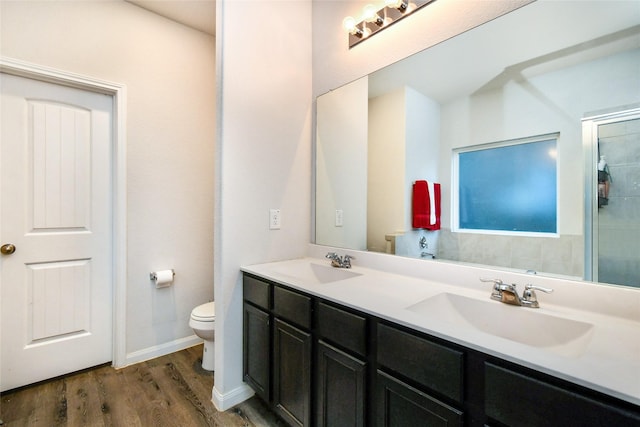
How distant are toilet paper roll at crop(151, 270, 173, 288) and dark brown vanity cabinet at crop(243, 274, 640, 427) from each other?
88 centimetres

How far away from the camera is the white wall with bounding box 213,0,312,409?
171 cm

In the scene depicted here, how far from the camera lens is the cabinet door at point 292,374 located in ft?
4.31

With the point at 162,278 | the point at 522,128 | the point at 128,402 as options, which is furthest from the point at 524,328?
the point at 162,278

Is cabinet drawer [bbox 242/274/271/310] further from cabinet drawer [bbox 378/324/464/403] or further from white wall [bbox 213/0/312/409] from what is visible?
cabinet drawer [bbox 378/324/464/403]

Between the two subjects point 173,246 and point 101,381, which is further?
point 173,246

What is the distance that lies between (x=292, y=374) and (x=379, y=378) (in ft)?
1.84

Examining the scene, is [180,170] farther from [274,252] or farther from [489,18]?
[489,18]

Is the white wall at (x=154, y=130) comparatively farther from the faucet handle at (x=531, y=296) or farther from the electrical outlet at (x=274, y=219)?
the faucet handle at (x=531, y=296)

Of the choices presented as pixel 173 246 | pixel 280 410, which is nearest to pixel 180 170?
pixel 173 246

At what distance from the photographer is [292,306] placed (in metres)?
1.39

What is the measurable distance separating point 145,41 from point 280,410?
2.70 m

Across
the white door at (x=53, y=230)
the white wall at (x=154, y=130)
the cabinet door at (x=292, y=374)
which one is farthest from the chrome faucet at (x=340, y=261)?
the white door at (x=53, y=230)

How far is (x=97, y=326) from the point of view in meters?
2.07

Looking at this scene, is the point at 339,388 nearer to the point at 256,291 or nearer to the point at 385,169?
the point at 256,291
